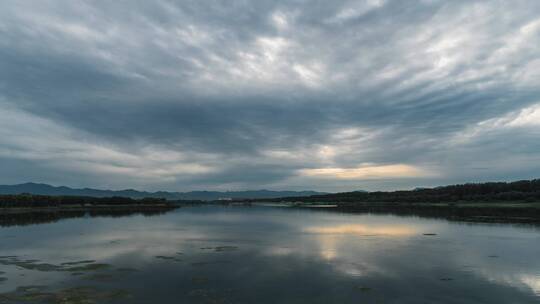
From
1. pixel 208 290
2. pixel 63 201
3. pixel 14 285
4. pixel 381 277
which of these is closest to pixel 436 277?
pixel 381 277

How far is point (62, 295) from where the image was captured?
1831 centimetres

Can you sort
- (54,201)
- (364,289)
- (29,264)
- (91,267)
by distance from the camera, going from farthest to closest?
(54,201), (29,264), (91,267), (364,289)

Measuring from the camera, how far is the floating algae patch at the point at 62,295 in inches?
683

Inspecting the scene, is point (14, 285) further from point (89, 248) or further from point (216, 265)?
point (89, 248)

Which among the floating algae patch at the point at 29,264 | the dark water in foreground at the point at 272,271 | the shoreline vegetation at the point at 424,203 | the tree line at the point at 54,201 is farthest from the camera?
the tree line at the point at 54,201

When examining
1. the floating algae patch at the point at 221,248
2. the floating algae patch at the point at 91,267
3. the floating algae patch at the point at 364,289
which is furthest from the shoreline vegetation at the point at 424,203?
the floating algae patch at the point at 91,267

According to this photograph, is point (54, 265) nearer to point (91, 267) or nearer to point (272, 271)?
point (91, 267)

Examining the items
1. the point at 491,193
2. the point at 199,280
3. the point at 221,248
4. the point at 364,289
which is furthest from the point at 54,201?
the point at 491,193

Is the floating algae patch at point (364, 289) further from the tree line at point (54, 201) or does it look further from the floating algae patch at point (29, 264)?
the tree line at point (54, 201)

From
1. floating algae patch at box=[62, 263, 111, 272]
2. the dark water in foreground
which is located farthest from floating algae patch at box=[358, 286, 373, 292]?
floating algae patch at box=[62, 263, 111, 272]

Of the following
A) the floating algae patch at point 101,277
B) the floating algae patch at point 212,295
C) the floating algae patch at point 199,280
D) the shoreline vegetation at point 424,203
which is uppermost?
the shoreline vegetation at point 424,203

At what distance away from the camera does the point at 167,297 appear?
60.3 ft

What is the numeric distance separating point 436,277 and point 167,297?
669 inches

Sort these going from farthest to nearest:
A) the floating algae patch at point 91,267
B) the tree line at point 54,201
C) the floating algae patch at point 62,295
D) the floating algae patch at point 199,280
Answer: the tree line at point 54,201, the floating algae patch at point 91,267, the floating algae patch at point 199,280, the floating algae patch at point 62,295
